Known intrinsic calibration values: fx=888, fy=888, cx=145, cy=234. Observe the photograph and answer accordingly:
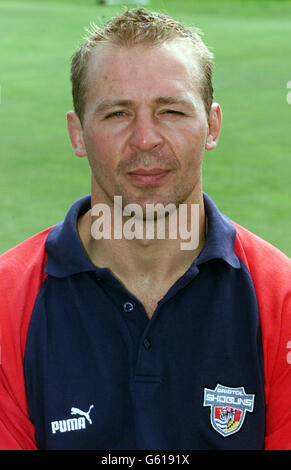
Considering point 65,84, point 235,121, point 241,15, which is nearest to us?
point 235,121

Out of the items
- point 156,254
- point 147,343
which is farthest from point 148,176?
point 147,343

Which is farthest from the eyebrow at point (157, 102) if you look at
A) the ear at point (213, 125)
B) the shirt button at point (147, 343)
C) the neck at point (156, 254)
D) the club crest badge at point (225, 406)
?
the club crest badge at point (225, 406)

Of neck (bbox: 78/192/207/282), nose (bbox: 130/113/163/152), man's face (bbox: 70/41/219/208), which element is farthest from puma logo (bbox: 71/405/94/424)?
nose (bbox: 130/113/163/152)

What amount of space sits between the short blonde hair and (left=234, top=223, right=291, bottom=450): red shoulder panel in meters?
0.40

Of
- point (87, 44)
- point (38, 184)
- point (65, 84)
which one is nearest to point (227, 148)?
point (38, 184)

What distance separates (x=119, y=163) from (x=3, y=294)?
1.22ft

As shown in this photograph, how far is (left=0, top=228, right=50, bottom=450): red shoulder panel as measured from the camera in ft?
6.07

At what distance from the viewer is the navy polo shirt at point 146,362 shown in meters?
1.85

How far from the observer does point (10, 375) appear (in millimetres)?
1850

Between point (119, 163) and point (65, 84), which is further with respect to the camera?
point (65, 84)

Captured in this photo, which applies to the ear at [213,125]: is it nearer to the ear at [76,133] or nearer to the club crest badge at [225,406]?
the ear at [76,133]

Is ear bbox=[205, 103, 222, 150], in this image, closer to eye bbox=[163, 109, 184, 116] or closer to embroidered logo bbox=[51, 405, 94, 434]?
eye bbox=[163, 109, 184, 116]
